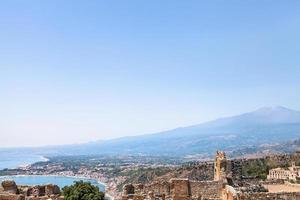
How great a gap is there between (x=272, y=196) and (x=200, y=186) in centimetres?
367

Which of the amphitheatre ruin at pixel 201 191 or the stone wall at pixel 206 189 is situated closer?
the amphitheatre ruin at pixel 201 191

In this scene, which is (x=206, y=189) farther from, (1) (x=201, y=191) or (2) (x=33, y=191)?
(2) (x=33, y=191)

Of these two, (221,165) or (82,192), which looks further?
(82,192)

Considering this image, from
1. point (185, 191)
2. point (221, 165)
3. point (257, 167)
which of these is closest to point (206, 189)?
point (185, 191)

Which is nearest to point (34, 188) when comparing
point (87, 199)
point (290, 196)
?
point (290, 196)

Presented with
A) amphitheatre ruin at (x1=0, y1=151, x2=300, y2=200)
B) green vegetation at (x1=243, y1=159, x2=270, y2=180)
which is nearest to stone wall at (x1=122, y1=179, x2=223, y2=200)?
amphitheatre ruin at (x1=0, y1=151, x2=300, y2=200)

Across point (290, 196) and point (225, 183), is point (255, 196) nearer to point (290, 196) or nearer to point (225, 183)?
point (290, 196)

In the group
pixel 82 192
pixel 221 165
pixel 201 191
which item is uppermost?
pixel 221 165

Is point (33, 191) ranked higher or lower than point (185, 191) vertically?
lower

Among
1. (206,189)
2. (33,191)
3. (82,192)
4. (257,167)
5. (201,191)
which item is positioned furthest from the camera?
(257,167)

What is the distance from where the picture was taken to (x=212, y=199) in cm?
1566

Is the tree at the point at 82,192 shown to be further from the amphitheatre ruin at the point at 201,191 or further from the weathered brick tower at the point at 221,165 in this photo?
the amphitheatre ruin at the point at 201,191

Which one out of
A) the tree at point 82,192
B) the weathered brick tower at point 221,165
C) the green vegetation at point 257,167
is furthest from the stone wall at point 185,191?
the green vegetation at point 257,167

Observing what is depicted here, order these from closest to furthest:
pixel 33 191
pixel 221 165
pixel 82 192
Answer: pixel 221 165 → pixel 33 191 → pixel 82 192
